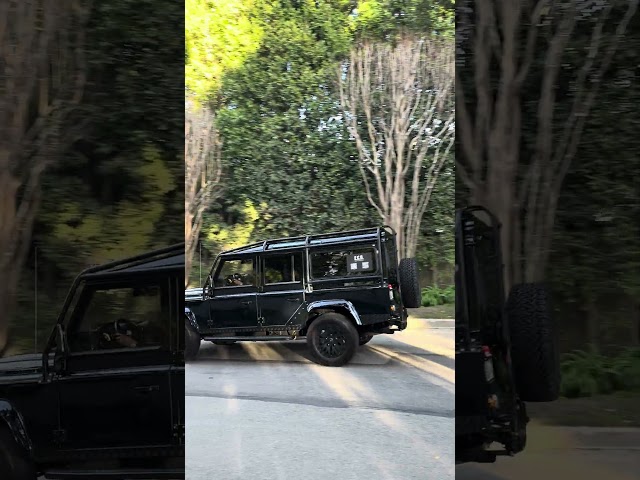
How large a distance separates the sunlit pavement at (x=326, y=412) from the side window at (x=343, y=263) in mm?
393

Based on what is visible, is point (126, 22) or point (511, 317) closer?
point (511, 317)

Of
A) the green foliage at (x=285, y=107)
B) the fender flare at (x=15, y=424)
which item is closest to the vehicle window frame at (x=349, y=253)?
the green foliage at (x=285, y=107)

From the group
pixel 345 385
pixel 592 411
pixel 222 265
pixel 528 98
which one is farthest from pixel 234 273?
pixel 592 411

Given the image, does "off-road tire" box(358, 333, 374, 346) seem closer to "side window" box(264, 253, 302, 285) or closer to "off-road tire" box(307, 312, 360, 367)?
"off-road tire" box(307, 312, 360, 367)

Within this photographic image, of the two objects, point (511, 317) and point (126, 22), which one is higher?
point (126, 22)

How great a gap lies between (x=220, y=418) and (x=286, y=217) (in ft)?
3.81

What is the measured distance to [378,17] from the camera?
9.39 feet

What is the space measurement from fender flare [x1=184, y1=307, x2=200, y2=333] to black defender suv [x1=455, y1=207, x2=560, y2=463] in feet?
4.73

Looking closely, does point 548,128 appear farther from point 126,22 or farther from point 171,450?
point 171,450

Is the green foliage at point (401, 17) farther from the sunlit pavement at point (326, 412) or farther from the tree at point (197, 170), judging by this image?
the sunlit pavement at point (326, 412)

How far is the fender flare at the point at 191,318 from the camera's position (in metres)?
2.94

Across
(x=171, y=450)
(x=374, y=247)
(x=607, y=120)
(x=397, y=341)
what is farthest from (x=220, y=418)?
(x=607, y=120)

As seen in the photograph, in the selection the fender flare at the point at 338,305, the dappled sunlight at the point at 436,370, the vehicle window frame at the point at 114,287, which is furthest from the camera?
the vehicle window frame at the point at 114,287

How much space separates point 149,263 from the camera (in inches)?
117
